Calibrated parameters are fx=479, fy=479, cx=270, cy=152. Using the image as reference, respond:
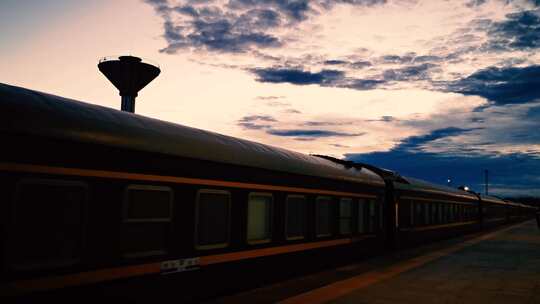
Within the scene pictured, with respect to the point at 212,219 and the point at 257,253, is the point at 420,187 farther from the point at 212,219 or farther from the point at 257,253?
the point at 212,219

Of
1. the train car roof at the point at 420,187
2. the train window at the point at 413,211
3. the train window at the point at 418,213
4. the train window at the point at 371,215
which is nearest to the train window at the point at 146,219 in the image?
the train window at the point at 371,215

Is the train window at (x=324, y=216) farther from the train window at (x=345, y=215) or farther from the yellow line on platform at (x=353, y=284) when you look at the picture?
the yellow line on platform at (x=353, y=284)

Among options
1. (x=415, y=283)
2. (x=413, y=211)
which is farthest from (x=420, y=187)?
(x=415, y=283)

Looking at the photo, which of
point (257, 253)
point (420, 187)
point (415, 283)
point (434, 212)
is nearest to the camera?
point (257, 253)

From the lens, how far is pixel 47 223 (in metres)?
4.84

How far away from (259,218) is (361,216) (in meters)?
5.37

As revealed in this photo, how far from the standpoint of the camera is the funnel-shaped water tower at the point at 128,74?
20.9 metres

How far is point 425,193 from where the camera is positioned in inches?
765

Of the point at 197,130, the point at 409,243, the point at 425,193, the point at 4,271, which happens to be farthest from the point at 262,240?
the point at 425,193

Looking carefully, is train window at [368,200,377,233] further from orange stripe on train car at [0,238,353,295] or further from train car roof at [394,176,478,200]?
orange stripe on train car at [0,238,353,295]

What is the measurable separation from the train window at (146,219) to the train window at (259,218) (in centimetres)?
209

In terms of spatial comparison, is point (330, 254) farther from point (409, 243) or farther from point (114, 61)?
point (114, 61)

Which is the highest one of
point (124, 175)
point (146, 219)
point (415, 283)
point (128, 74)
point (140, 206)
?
point (128, 74)

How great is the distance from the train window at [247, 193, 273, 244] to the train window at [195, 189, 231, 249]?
70 centimetres
